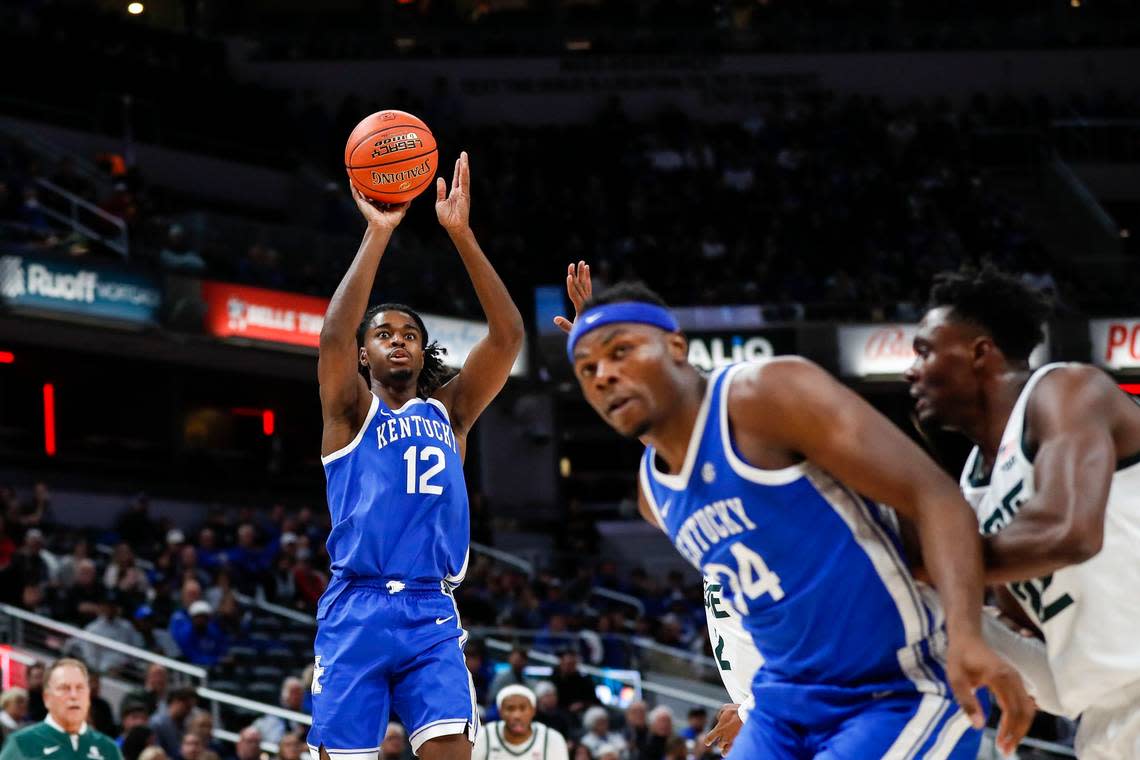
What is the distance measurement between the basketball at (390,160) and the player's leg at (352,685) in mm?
1608

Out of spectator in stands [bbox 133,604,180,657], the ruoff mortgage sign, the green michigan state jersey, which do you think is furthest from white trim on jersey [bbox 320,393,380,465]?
the ruoff mortgage sign

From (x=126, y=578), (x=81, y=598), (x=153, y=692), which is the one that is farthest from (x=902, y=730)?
(x=126, y=578)

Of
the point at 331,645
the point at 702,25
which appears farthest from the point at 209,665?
the point at 702,25

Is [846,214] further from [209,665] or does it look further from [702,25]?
[209,665]

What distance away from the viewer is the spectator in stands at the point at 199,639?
1432 centimetres

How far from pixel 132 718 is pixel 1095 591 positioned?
8.94 metres

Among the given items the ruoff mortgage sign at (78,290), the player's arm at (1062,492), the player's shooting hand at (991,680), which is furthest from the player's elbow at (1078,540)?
the ruoff mortgage sign at (78,290)

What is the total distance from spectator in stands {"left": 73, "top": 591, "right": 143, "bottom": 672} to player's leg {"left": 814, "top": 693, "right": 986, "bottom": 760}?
1022 centimetres

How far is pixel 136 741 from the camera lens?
11391mm

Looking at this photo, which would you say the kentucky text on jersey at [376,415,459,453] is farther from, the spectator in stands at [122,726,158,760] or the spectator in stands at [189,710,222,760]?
the spectator in stands at [122,726,158,760]

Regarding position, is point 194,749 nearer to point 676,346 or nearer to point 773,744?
point 773,744

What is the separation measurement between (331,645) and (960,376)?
2954mm

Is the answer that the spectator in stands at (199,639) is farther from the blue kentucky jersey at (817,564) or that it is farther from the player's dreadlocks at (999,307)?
the player's dreadlocks at (999,307)

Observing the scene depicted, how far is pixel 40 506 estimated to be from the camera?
16.9 m
